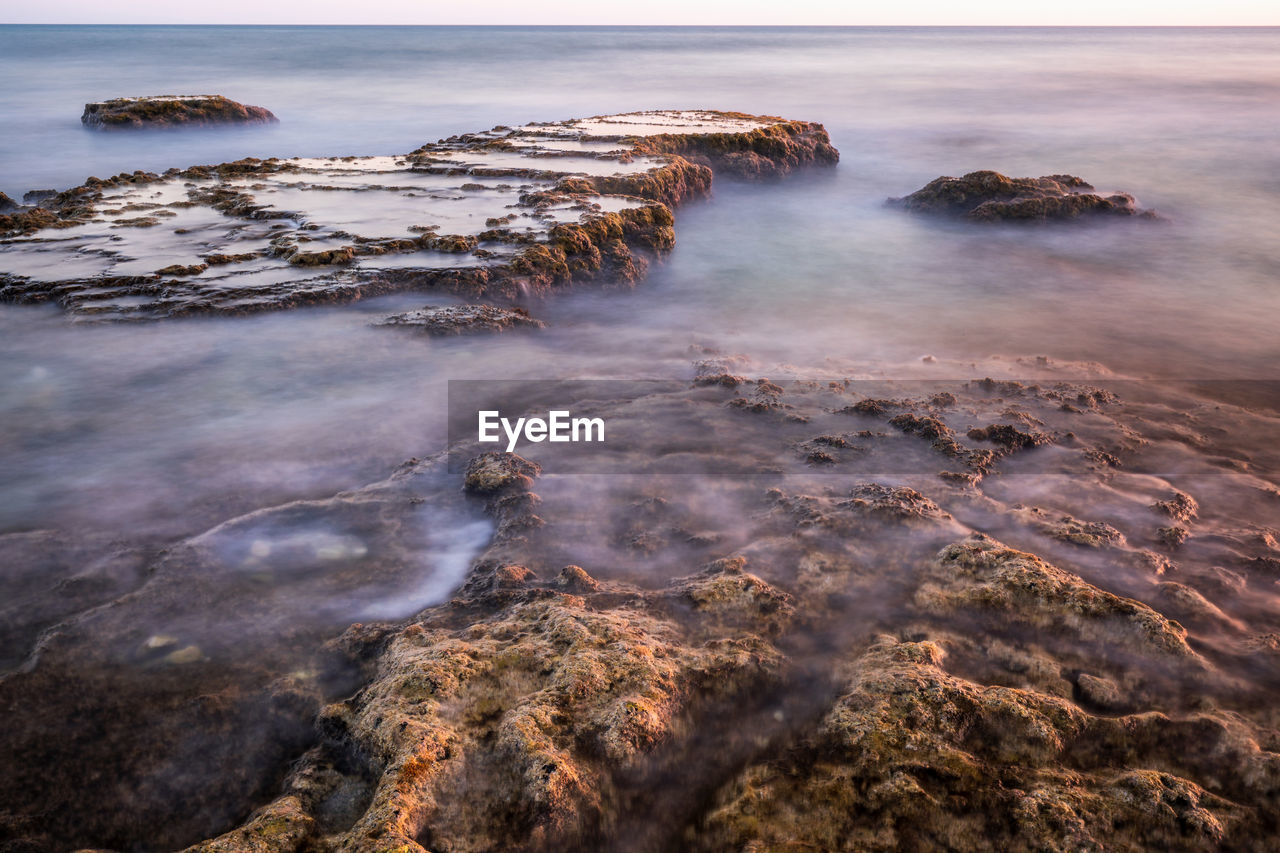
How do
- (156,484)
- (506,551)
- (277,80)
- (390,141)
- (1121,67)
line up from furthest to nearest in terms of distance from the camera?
(1121,67)
(277,80)
(390,141)
(156,484)
(506,551)

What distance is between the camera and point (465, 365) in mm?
6566

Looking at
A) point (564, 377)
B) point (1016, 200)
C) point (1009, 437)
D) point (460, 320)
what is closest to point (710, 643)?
point (1009, 437)

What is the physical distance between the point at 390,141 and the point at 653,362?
14205mm

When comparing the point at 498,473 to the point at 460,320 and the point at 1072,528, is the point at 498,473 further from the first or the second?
the point at 1072,528

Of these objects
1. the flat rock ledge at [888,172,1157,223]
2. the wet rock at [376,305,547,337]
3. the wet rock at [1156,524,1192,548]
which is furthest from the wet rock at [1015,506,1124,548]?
the flat rock ledge at [888,172,1157,223]

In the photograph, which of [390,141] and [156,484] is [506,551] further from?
[390,141]

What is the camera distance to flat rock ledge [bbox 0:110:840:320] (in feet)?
24.1

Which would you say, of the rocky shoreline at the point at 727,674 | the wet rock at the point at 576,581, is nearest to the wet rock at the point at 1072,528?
the rocky shoreline at the point at 727,674

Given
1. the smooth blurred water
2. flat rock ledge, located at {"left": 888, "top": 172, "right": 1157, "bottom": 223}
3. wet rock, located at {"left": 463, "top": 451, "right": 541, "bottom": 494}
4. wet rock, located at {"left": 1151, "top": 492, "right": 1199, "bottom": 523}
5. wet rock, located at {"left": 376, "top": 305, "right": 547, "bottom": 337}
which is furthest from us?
flat rock ledge, located at {"left": 888, "top": 172, "right": 1157, "bottom": 223}

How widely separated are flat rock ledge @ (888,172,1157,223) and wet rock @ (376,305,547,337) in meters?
8.33

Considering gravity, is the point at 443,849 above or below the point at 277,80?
below

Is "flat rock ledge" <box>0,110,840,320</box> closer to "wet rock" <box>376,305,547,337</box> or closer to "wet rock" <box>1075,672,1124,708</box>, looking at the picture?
"wet rock" <box>376,305,547,337</box>

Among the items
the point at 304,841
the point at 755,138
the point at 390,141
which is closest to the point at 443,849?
the point at 304,841

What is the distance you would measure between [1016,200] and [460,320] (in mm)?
9454
